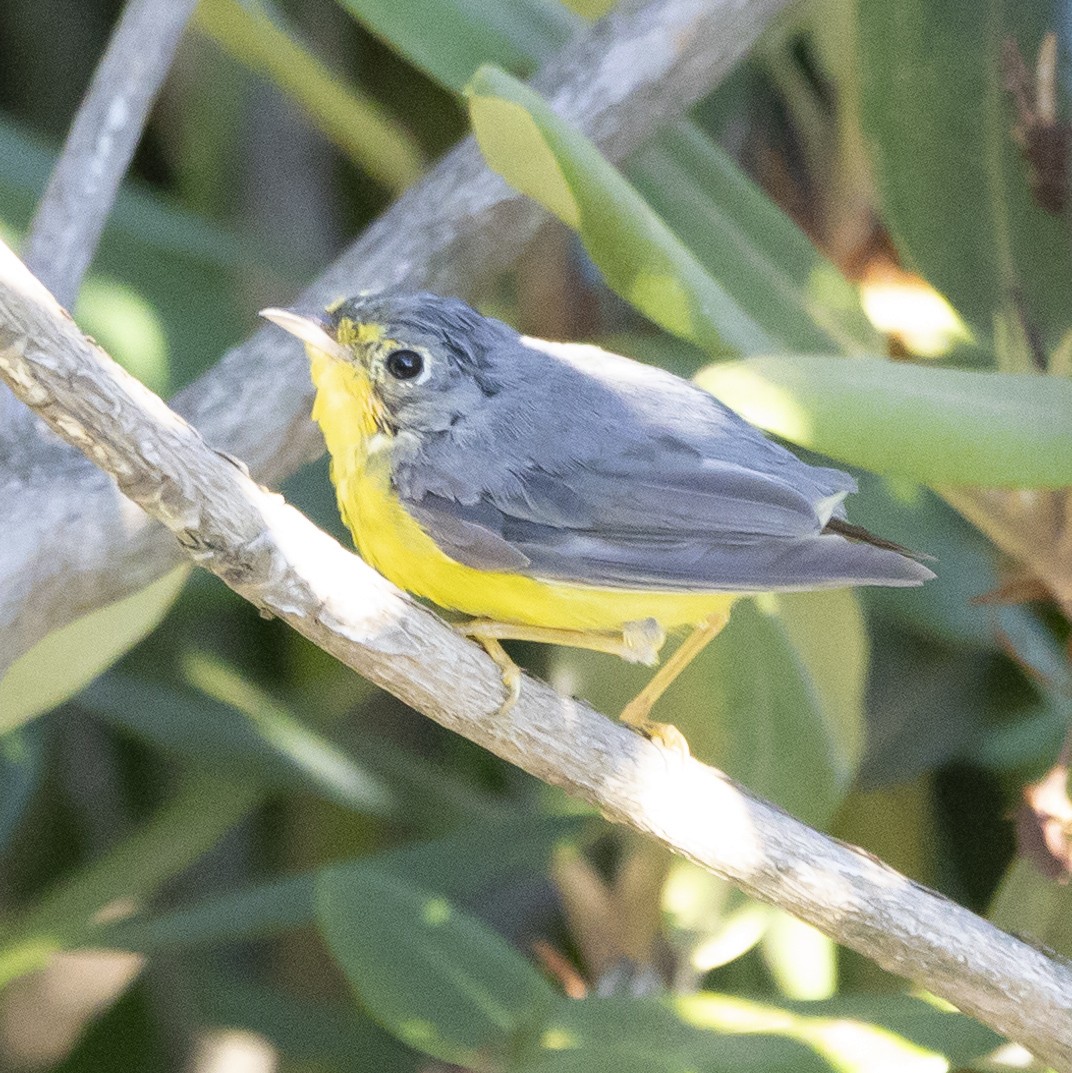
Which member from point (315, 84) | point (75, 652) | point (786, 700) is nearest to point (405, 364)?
point (75, 652)

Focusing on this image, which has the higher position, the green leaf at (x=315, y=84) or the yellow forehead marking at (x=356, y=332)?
the green leaf at (x=315, y=84)

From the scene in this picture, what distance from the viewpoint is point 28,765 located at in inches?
67.1

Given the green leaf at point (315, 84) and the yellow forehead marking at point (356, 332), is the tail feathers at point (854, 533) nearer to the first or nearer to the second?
the yellow forehead marking at point (356, 332)

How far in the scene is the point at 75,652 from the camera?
4.18 feet

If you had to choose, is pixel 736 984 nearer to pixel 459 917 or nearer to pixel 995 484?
pixel 459 917

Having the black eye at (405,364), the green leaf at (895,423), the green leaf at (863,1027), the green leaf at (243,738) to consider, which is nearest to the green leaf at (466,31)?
the black eye at (405,364)

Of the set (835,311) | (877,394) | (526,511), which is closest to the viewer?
(877,394)

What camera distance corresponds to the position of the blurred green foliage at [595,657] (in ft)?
3.93

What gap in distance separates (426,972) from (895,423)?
688 millimetres

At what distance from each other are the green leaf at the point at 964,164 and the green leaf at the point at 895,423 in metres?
0.51

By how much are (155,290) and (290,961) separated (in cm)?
105

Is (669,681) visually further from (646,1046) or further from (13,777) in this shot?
(13,777)

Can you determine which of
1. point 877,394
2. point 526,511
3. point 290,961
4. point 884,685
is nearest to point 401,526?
point 526,511

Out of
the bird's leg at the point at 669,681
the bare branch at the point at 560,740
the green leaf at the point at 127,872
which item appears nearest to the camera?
the bare branch at the point at 560,740
